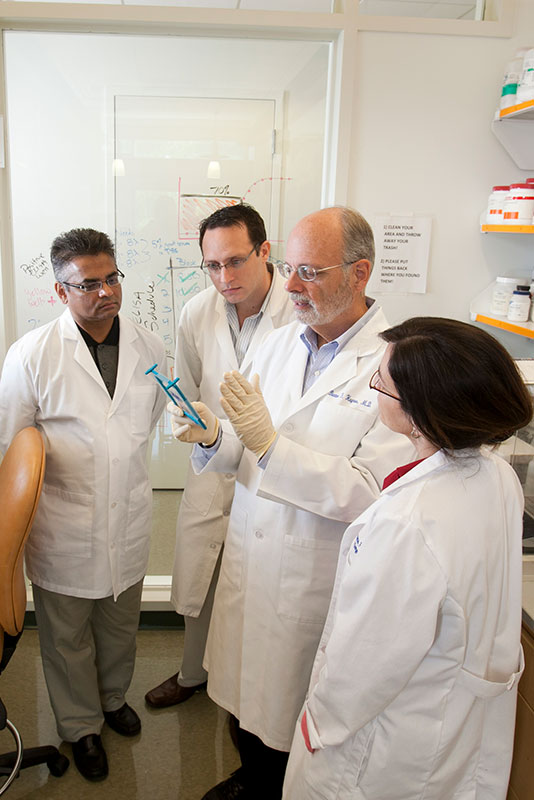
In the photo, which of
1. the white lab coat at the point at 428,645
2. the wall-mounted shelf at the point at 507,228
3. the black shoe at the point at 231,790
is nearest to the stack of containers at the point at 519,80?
the wall-mounted shelf at the point at 507,228

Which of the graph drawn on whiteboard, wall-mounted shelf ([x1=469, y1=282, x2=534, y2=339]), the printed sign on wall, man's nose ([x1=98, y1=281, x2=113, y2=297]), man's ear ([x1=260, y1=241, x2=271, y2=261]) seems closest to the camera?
man's nose ([x1=98, y1=281, x2=113, y2=297])

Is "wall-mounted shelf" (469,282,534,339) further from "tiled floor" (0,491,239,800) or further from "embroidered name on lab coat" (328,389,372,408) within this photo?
"tiled floor" (0,491,239,800)

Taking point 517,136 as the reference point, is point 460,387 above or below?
below

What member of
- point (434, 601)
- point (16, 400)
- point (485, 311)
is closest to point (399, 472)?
point (434, 601)

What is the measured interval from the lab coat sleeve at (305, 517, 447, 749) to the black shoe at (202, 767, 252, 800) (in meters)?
0.78

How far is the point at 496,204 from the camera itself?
79.5 inches

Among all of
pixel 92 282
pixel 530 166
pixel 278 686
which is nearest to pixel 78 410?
pixel 92 282

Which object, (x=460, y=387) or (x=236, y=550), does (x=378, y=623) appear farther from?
(x=236, y=550)

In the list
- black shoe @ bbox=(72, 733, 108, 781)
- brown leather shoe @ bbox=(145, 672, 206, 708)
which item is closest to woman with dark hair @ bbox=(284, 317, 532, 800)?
black shoe @ bbox=(72, 733, 108, 781)

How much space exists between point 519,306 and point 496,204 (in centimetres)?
37

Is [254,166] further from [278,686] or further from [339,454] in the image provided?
[278,686]

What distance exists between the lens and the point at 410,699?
947 mm

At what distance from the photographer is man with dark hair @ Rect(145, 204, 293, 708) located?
1747mm

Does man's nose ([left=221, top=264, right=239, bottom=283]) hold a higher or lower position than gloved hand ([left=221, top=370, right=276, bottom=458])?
higher
